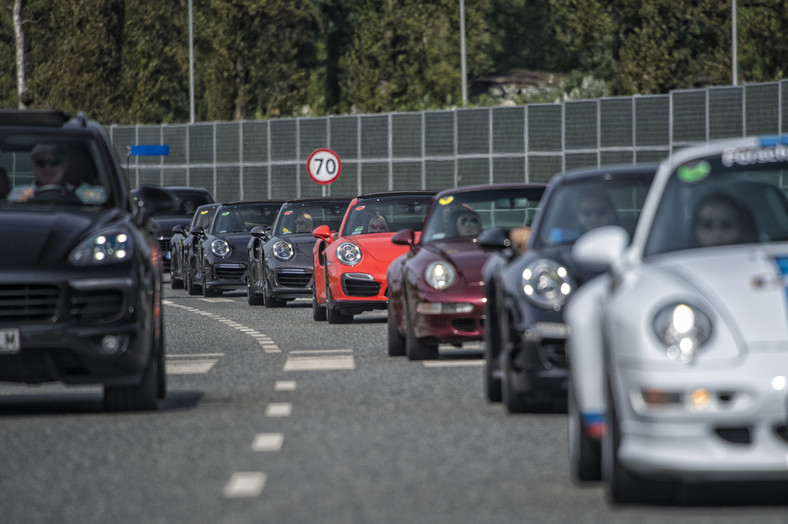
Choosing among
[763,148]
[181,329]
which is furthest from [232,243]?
[763,148]

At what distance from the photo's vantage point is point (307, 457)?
9.12 metres

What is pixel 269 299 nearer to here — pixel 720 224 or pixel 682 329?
pixel 720 224

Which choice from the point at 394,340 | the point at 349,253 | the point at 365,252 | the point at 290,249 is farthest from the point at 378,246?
the point at 394,340

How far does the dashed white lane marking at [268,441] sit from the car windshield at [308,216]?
51.9 feet

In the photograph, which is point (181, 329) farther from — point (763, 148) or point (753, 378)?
point (753, 378)

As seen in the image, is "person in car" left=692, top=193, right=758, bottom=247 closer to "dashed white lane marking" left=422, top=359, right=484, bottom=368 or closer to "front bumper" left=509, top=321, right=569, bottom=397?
"front bumper" left=509, top=321, right=569, bottom=397

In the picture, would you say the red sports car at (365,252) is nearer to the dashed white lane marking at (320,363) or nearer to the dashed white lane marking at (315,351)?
the dashed white lane marking at (315,351)

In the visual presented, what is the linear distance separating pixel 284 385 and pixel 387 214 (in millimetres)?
8607

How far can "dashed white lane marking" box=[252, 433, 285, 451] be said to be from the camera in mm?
9500

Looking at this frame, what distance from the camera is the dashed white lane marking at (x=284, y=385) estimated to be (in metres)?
13.0

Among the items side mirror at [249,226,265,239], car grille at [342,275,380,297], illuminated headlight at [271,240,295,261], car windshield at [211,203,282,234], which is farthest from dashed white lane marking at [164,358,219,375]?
car windshield at [211,203,282,234]

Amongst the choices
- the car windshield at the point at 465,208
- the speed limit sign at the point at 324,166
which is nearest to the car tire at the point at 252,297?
the speed limit sign at the point at 324,166

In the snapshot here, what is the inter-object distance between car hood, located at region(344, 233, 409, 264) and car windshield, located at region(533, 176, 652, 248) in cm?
945

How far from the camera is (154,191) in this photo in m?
11.8
